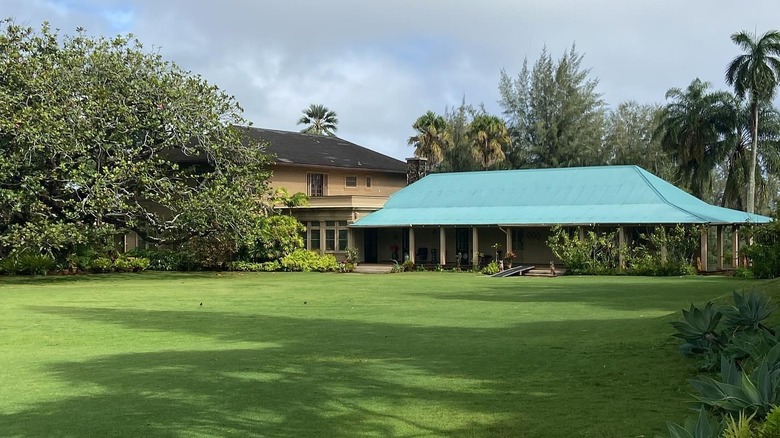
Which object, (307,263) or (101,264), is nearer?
(101,264)

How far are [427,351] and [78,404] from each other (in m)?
4.76

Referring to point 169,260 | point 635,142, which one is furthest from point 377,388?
point 635,142

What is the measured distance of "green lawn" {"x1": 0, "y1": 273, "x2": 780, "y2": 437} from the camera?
714 cm

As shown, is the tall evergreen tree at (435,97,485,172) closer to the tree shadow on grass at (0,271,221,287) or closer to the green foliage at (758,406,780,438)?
the tree shadow on grass at (0,271,221,287)

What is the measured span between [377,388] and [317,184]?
3831 cm

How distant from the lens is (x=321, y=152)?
48.1m

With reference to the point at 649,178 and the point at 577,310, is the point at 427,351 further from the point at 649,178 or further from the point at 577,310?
the point at 649,178

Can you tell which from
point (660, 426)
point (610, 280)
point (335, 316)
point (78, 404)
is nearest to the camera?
point (660, 426)

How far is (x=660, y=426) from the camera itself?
263 inches

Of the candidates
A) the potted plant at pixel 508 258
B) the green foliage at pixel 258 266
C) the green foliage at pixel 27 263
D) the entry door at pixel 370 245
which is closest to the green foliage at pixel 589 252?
the potted plant at pixel 508 258

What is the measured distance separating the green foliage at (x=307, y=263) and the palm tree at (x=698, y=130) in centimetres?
2181

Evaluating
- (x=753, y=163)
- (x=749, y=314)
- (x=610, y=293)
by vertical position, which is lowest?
(x=610, y=293)

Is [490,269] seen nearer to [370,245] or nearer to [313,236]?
[370,245]

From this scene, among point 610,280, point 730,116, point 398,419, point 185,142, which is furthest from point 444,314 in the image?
point 730,116
